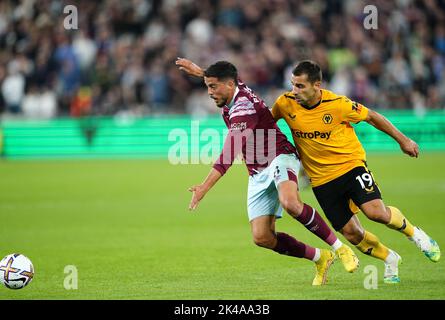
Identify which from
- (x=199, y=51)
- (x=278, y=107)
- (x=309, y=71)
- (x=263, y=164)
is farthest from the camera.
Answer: (x=199, y=51)

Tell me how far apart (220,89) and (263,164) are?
86 centimetres

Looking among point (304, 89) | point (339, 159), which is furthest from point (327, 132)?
point (304, 89)

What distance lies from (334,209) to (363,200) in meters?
0.35

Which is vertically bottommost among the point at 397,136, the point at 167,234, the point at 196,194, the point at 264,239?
the point at 167,234

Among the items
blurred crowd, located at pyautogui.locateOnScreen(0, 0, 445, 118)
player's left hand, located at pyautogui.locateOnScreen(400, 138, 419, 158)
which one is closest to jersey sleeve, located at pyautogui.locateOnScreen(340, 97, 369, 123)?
player's left hand, located at pyautogui.locateOnScreen(400, 138, 419, 158)

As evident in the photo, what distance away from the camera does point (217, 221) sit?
46.7 ft

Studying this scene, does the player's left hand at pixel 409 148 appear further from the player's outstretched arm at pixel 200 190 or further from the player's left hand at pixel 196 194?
the player's left hand at pixel 196 194

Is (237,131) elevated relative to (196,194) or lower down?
elevated

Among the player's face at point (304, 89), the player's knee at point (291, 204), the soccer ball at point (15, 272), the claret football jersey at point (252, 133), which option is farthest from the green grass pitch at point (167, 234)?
the player's face at point (304, 89)

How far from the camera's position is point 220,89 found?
8.74m

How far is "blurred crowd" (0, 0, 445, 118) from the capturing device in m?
23.5

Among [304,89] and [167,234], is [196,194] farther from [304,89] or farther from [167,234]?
[167,234]
